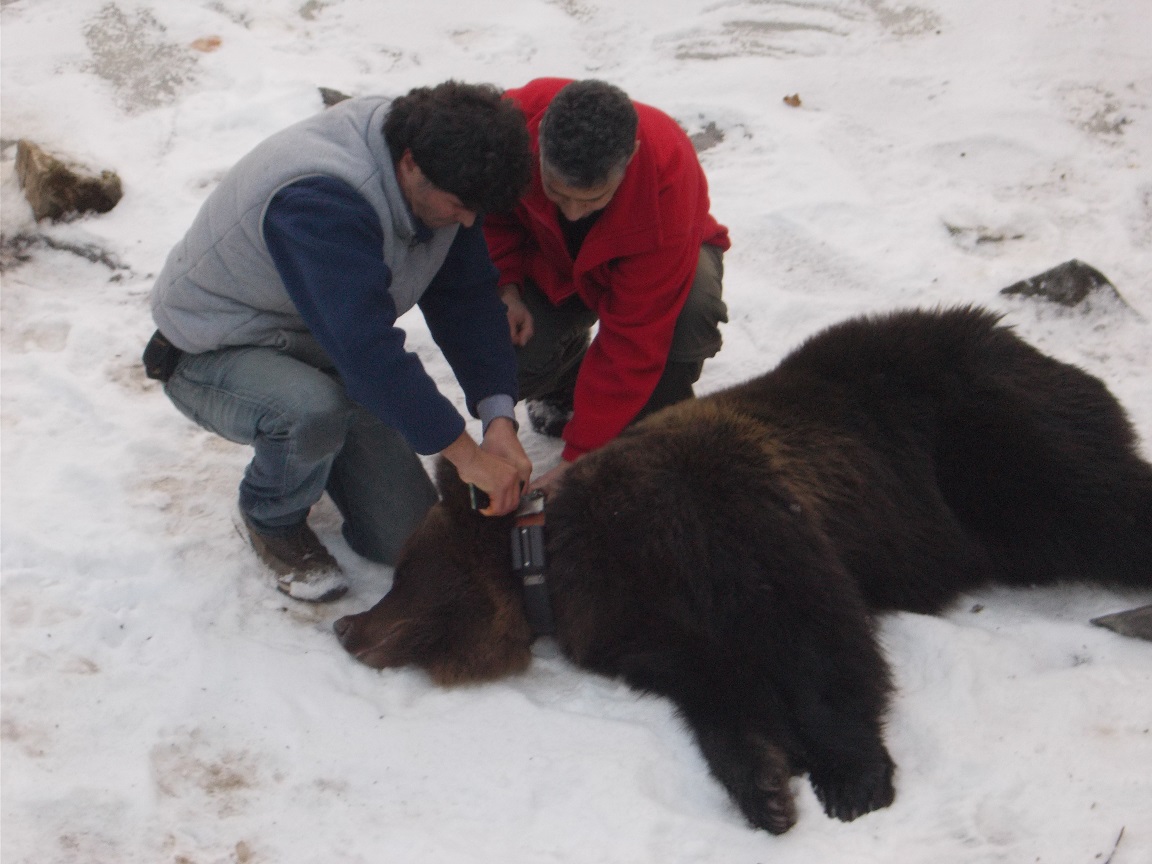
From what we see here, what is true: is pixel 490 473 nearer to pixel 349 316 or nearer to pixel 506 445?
pixel 506 445

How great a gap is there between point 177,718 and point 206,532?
862 millimetres

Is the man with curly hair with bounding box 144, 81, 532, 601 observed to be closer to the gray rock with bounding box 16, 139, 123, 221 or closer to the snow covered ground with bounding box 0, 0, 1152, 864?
the snow covered ground with bounding box 0, 0, 1152, 864

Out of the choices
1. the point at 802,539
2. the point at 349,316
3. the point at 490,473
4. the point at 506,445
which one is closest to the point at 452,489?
the point at 506,445

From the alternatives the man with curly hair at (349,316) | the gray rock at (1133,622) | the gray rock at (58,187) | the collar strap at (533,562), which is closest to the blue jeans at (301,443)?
the man with curly hair at (349,316)

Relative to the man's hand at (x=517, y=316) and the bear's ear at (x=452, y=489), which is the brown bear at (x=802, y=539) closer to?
the bear's ear at (x=452, y=489)

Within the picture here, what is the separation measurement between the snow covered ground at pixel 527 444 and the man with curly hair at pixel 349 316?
1.17 ft

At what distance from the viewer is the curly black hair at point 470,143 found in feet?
7.97

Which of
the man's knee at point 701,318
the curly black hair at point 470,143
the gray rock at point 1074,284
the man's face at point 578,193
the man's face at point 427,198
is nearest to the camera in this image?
the curly black hair at point 470,143

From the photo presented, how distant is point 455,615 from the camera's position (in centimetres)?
299

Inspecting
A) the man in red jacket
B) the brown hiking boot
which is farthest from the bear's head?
the man in red jacket

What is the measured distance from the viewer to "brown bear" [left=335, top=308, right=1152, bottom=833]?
106 inches

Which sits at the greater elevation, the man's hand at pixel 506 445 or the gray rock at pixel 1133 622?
the man's hand at pixel 506 445

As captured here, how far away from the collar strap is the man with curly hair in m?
0.11

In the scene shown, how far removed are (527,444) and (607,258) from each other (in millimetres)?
1126
